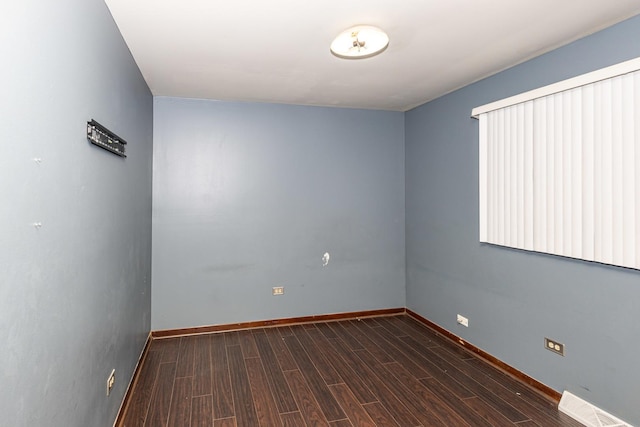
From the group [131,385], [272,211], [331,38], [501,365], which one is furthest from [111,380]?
Result: [501,365]

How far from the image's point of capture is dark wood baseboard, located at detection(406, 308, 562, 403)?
8.68ft

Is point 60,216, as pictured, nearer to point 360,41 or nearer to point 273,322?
point 360,41

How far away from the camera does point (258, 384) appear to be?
2.85 meters

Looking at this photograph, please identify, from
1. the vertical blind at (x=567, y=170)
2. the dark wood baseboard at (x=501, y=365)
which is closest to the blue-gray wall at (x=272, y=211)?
the dark wood baseboard at (x=501, y=365)

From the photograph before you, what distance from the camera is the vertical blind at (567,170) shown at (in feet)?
7.00

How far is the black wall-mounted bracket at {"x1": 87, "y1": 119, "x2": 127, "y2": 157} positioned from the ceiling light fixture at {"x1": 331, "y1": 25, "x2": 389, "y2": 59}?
1.45m

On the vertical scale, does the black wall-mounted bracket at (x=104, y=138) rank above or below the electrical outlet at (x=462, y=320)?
above

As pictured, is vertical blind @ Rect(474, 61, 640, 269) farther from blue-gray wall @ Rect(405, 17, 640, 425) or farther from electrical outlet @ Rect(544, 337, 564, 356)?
electrical outlet @ Rect(544, 337, 564, 356)

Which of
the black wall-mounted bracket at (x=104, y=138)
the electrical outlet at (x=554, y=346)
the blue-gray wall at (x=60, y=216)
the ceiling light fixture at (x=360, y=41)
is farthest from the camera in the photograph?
the electrical outlet at (x=554, y=346)

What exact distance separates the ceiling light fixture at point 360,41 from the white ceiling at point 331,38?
46 millimetres

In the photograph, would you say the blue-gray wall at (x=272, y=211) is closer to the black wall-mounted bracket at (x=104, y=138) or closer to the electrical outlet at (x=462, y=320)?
the electrical outlet at (x=462, y=320)

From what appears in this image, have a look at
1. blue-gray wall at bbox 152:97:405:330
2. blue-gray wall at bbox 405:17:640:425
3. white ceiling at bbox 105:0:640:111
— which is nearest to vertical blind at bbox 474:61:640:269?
blue-gray wall at bbox 405:17:640:425

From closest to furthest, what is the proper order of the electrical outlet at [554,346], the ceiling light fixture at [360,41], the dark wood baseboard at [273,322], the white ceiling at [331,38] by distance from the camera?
the white ceiling at [331,38]
the ceiling light fixture at [360,41]
the electrical outlet at [554,346]
the dark wood baseboard at [273,322]

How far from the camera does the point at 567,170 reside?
8.12 ft
